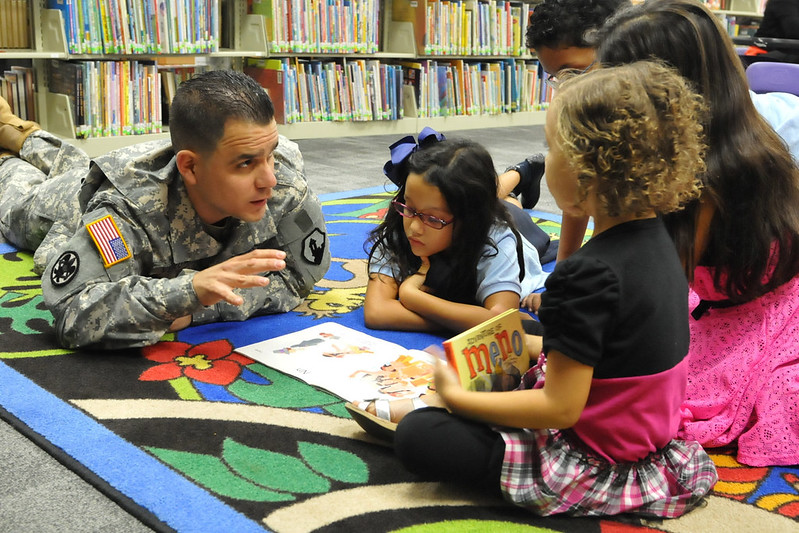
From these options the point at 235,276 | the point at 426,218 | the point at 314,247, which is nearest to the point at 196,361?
the point at 235,276

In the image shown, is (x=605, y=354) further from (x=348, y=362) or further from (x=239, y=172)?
Result: (x=239, y=172)

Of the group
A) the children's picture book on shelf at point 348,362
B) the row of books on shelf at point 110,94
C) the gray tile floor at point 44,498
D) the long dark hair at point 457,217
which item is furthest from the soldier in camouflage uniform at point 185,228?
the row of books on shelf at point 110,94

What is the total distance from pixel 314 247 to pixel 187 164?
1.39ft

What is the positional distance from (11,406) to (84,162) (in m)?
1.31

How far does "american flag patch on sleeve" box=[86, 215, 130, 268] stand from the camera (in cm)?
165

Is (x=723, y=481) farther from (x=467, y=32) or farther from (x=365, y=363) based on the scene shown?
(x=467, y=32)

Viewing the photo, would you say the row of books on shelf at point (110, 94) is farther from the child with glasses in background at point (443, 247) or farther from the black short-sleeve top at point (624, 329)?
the black short-sleeve top at point (624, 329)

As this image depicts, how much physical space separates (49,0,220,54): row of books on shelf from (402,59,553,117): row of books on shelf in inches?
60.9

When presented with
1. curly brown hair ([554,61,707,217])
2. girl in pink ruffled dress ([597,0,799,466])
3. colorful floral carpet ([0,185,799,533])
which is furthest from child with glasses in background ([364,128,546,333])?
curly brown hair ([554,61,707,217])

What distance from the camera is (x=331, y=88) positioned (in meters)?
4.91

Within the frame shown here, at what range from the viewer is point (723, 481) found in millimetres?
1269

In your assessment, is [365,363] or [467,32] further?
[467,32]

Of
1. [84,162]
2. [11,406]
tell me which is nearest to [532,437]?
[11,406]

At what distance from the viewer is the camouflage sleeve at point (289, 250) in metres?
1.88
